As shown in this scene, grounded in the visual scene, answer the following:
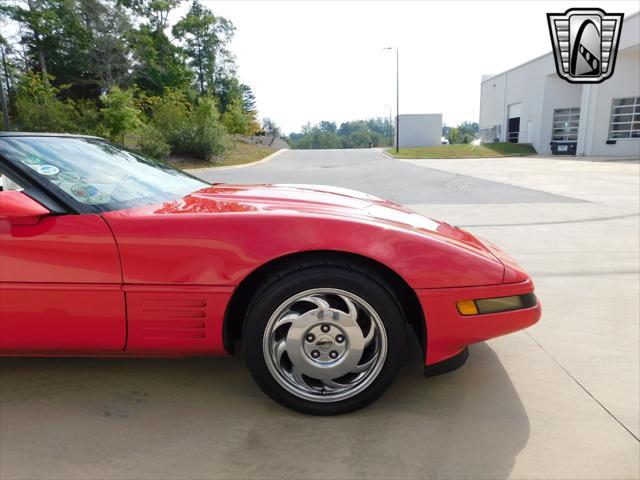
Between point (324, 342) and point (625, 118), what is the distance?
107 ft

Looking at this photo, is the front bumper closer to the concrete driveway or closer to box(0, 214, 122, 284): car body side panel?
the concrete driveway

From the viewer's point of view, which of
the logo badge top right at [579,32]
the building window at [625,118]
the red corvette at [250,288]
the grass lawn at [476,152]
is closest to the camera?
the red corvette at [250,288]

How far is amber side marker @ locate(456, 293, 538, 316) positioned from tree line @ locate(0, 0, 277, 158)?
70.6 ft

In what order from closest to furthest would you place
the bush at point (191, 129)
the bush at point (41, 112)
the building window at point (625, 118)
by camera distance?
1. the bush at point (41, 112)
2. the bush at point (191, 129)
3. the building window at point (625, 118)

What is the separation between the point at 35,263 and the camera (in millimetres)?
1682

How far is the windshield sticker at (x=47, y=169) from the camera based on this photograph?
1.84 metres

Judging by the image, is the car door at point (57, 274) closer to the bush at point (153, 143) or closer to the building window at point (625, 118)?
the bush at point (153, 143)

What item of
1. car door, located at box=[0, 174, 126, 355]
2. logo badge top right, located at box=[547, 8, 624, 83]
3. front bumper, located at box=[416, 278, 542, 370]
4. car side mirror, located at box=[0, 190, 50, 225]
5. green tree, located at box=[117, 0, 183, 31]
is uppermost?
green tree, located at box=[117, 0, 183, 31]

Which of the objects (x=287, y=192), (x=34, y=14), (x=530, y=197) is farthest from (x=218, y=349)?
(x=34, y=14)

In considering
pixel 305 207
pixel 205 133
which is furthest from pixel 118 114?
pixel 305 207

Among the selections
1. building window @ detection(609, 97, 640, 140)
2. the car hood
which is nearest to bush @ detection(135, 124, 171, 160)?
the car hood

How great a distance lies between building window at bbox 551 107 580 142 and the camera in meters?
31.1

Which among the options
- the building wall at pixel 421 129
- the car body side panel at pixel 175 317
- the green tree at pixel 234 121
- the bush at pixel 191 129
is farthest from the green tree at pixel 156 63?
the car body side panel at pixel 175 317

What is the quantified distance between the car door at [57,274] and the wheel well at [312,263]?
0.45 m
